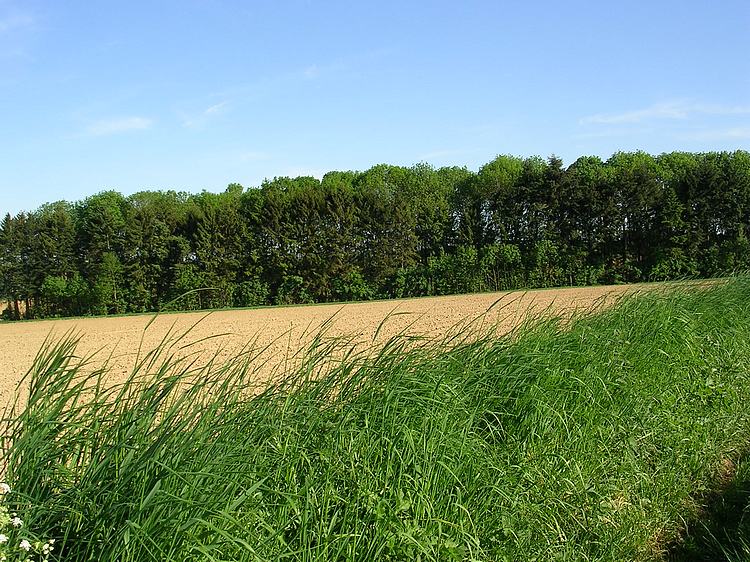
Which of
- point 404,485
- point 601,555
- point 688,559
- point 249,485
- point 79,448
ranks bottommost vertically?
point 688,559

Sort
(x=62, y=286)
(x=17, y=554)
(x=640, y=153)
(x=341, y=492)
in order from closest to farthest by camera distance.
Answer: (x=17, y=554) < (x=341, y=492) < (x=62, y=286) < (x=640, y=153)

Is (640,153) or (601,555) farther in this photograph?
→ (640,153)

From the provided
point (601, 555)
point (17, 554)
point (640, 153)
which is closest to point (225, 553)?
point (17, 554)

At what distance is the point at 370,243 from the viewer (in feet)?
159

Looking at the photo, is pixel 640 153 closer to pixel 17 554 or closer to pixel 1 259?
pixel 1 259

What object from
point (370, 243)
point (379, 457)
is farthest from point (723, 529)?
point (370, 243)

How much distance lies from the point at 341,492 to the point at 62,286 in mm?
49761

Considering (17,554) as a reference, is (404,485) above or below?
below

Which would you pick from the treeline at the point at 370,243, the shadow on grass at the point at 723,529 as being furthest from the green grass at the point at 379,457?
the treeline at the point at 370,243

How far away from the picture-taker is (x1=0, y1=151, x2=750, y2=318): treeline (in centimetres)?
4559

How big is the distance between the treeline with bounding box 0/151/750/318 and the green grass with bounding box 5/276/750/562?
4057cm

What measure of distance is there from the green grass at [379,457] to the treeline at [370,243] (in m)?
40.6

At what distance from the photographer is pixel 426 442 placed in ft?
11.8

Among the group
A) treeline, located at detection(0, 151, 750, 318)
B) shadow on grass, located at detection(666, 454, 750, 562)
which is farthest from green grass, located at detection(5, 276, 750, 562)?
treeline, located at detection(0, 151, 750, 318)
